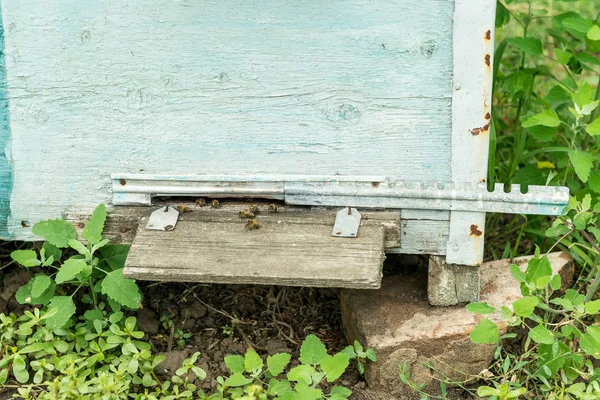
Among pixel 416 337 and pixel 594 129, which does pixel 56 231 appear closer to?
pixel 416 337

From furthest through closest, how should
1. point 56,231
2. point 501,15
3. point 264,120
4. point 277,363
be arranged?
point 501,15, point 56,231, point 264,120, point 277,363

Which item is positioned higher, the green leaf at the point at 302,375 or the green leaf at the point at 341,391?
the green leaf at the point at 302,375

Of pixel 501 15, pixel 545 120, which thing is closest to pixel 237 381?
pixel 545 120

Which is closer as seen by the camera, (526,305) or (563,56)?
(526,305)

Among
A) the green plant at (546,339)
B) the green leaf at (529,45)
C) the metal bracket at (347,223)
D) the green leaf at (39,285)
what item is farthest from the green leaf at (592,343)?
the green leaf at (39,285)

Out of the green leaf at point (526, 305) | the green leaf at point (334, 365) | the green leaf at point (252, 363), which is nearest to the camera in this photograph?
the green leaf at point (526, 305)

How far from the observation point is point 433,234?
283 cm

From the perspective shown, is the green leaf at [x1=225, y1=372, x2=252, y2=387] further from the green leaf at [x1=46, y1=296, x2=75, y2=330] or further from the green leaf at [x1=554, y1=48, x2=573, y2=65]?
the green leaf at [x1=554, y1=48, x2=573, y2=65]

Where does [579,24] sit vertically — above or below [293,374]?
above

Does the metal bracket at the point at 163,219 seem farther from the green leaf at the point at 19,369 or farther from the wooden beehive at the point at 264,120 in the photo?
the green leaf at the point at 19,369

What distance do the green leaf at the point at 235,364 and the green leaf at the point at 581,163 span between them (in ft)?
4.51

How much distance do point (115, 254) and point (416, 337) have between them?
3.85 feet

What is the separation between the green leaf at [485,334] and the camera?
2.44 m

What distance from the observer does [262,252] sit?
106 inches
